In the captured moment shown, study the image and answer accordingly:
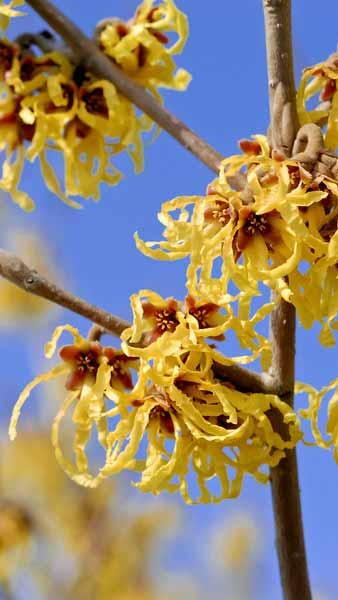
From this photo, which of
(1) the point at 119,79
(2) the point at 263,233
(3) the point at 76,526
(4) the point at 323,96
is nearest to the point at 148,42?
(1) the point at 119,79

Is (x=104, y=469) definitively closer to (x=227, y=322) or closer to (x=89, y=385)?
(x=89, y=385)

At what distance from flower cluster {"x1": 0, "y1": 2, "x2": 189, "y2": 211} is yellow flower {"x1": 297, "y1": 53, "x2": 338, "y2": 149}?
456 mm

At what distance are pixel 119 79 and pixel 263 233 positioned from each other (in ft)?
2.06

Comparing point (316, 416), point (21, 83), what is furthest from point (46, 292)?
point (21, 83)

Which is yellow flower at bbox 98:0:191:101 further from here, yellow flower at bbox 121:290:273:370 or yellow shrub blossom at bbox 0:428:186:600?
yellow shrub blossom at bbox 0:428:186:600

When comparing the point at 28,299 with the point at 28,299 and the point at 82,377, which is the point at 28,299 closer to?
the point at 28,299

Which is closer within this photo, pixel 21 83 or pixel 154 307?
pixel 154 307

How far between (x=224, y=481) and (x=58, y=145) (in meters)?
0.84

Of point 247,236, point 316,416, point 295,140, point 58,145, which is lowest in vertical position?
point 316,416

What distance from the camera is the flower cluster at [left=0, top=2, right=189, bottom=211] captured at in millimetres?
1868

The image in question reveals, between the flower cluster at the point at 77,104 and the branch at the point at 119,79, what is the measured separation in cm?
3

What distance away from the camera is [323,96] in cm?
155

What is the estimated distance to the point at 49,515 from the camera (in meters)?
3.30

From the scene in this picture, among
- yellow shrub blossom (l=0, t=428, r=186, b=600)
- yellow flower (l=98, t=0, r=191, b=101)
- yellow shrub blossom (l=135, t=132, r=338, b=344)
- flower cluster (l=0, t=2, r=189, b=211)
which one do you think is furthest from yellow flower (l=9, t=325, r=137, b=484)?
yellow shrub blossom (l=0, t=428, r=186, b=600)
